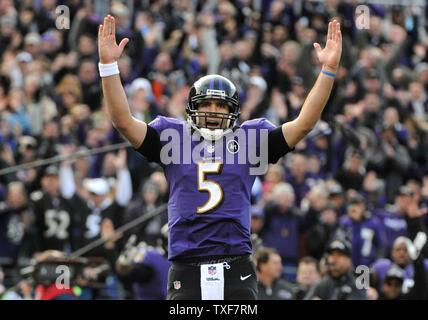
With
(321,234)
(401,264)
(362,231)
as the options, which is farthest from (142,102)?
(401,264)

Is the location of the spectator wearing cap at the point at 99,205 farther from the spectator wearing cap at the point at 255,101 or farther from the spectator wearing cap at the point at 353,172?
the spectator wearing cap at the point at 353,172

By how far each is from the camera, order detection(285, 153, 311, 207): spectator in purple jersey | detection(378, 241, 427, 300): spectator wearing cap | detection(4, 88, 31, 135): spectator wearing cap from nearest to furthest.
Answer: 1. detection(378, 241, 427, 300): spectator wearing cap
2. detection(285, 153, 311, 207): spectator in purple jersey
3. detection(4, 88, 31, 135): spectator wearing cap

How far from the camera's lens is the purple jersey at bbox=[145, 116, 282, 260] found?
5.28 m

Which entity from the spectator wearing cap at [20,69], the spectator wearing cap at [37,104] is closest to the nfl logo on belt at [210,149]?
the spectator wearing cap at [37,104]

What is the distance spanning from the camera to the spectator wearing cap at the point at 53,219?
460 inches

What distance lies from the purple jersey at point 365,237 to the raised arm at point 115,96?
605cm

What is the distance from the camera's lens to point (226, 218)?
5.30 m

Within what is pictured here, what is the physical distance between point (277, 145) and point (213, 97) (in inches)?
Result: 17.9

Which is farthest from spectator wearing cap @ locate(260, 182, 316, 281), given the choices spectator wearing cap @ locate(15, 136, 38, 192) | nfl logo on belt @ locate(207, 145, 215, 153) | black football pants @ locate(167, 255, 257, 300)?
black football pants @ locate(167, 255, 257, 300)

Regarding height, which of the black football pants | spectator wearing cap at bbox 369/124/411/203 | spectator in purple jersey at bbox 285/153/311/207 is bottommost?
the black football pants

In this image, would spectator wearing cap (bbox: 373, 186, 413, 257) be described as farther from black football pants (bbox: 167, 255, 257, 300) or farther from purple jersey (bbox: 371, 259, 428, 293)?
black football pants (bbox: 167, 255, 257, 300)

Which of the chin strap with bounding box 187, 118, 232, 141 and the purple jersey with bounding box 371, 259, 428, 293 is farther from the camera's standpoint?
the purple jersey with bounding box 371, 259, 428, 293

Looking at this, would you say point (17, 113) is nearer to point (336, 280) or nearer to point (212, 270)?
point (336, 280)
